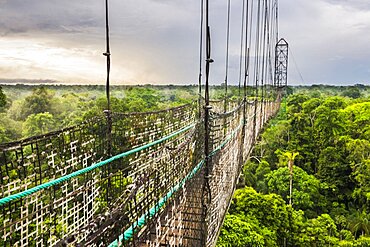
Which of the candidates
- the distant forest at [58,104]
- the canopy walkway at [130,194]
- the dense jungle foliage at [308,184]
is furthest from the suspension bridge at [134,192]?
the distant forest at [58,104]

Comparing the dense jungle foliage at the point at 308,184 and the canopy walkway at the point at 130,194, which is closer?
the canopy walkway at the point at 130,194

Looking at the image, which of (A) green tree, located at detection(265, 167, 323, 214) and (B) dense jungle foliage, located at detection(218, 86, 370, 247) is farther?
(A) green tree, located at detection(265, 167, 323, 214)

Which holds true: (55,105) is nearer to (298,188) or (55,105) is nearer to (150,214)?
(298,188)

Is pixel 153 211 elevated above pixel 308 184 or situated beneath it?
elevated above

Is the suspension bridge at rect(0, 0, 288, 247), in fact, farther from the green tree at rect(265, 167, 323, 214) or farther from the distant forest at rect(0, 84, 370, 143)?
the green tree at rect(265, 167, 323, 214)

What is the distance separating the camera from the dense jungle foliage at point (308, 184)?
23.3 feet

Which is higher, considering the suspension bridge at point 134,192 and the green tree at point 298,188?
the suspension bridge at point 134,192

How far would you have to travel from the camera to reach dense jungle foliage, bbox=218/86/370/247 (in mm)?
7109

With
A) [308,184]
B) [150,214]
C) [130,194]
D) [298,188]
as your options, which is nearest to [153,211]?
[150,214]

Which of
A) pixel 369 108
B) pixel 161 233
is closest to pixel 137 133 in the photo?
pixel 161 233

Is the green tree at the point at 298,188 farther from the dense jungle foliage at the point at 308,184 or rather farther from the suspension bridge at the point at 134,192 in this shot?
the suspension bridge at the point at 134,192

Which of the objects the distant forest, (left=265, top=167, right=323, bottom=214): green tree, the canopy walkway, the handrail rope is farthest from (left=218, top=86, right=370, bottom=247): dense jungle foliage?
the handrail rope

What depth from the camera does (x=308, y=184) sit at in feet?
35.8

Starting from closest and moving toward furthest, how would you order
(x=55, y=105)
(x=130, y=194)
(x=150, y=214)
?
1. (x=130, y=194)
2. (x=150, y=214)
3. (x=55, y=105)
